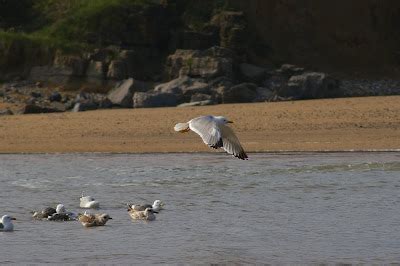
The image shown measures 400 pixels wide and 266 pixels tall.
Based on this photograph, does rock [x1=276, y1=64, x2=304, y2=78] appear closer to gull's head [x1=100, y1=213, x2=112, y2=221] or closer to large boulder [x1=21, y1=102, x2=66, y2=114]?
large boulder [x1=21, y1=102, x2=66, y2=114]

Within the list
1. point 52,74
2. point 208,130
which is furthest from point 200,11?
point 208,130

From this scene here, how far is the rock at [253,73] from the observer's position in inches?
944

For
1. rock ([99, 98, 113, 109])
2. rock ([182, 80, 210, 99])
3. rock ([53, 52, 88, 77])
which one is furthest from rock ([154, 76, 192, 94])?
rock ([53, 52, 88, 77])

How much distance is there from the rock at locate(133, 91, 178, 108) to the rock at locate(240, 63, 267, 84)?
99.0 inches

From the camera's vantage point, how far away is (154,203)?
12.3 meters

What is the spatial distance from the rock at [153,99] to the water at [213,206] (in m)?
4.33

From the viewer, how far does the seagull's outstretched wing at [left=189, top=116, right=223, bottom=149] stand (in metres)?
10.7

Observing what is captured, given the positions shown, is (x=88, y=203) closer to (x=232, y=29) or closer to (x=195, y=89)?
(x=195, y=89)

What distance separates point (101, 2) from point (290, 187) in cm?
1308

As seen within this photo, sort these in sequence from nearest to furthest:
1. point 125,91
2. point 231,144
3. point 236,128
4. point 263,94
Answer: point 231,144 → point 236,128 → point 125,91 → point 263,94

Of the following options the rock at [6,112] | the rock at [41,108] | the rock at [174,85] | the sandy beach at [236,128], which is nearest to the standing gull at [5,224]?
the sandy beach at [236,128]

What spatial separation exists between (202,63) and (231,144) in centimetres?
1301

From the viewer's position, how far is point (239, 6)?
26344 mm

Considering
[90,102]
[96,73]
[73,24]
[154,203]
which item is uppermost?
[73,24]
